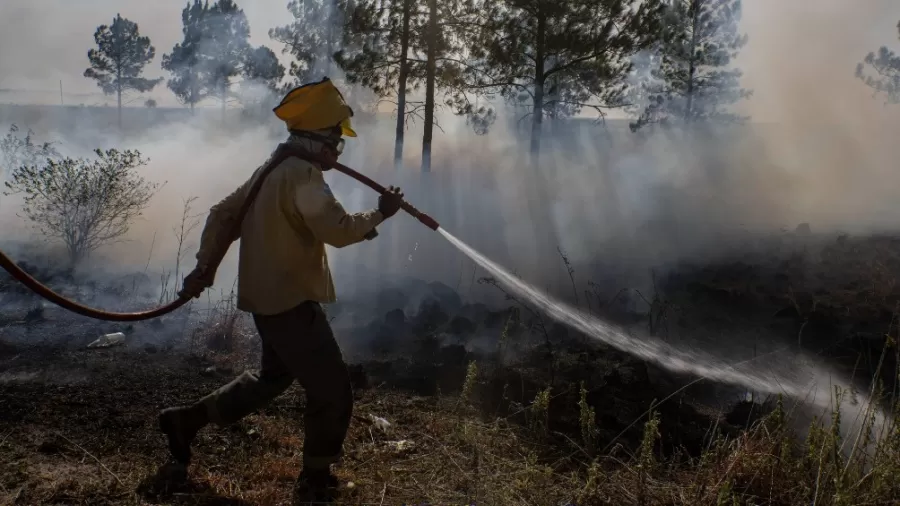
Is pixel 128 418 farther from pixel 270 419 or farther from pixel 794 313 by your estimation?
pixel 794 313

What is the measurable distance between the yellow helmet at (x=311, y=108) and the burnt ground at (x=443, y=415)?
5.32 feet

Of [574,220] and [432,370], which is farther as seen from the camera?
[574,220]

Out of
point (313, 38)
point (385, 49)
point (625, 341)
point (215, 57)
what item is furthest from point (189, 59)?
point (625, 341)

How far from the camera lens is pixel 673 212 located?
17594 millimetres

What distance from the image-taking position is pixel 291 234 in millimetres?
2801

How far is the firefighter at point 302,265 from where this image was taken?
2766 mm

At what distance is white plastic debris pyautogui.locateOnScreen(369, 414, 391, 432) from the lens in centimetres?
391

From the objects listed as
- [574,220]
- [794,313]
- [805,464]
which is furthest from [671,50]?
[805,464]

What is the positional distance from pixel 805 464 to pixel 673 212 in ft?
50.7

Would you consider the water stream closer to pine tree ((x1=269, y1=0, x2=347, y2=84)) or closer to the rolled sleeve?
the rolled sleeve

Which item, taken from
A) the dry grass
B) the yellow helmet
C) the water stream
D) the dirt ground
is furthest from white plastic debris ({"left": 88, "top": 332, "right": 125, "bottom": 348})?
the yellow helmet

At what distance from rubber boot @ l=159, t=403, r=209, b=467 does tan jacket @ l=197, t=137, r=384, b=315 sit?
63cm

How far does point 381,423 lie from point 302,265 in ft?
4.99

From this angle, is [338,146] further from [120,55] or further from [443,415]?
[120,55]
